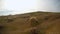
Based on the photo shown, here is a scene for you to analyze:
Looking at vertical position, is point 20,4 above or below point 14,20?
above

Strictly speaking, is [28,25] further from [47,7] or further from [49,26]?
[47,7]

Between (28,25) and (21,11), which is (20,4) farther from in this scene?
(28,25)

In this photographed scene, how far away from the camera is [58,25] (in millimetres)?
1025

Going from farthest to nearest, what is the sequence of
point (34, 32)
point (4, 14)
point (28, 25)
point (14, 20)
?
point (4, 14) < point (14, 20) < point (28, 25) < point (34, 32)

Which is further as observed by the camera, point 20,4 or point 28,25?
point 20,4

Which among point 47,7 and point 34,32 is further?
point 47,7

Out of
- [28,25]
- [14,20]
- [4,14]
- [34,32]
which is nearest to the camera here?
[34,32]

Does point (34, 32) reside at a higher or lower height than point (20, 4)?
lower

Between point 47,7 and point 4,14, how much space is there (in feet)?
1.85

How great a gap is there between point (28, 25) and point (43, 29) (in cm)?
16

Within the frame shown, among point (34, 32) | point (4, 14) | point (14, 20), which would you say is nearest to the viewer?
point (34, 32)

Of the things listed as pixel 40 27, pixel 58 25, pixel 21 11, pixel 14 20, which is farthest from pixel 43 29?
pixel 21 11

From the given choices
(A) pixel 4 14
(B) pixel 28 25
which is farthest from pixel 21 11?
(B) pixel 28 25

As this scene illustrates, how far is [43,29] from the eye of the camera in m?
0.97
